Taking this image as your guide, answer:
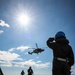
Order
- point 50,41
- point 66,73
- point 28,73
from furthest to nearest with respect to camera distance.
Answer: point 28,73
point 50,41
point 66,73

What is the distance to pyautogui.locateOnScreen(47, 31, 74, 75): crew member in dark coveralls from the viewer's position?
713cm

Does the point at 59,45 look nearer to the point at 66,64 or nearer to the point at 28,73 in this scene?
the point at 66,64

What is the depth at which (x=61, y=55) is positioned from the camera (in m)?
7.38

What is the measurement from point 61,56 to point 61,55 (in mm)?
40

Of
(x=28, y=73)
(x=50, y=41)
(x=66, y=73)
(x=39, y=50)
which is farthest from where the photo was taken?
(x=39, y=50)

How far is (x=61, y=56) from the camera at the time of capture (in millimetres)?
7359

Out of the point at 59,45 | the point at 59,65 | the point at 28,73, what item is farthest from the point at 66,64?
the point at 28,73

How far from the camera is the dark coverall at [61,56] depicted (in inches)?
281

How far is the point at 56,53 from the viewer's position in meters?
7.44

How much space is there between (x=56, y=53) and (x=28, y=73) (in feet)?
159

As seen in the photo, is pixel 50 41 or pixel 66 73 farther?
pixel 50 41

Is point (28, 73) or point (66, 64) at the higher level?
point (28, 73)

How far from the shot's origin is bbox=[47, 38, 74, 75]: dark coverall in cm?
713

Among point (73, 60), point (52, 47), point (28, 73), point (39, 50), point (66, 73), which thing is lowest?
point (66, 73)
